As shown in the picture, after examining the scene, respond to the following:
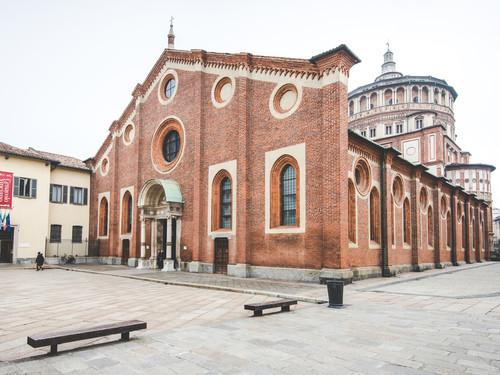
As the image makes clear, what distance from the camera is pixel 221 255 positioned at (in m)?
19.2

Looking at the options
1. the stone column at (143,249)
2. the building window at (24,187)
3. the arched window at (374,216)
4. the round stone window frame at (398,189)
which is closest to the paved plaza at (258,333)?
the arched window at (374,216)

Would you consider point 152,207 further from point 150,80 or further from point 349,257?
point 349,257

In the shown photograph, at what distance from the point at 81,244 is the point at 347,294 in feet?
81.0

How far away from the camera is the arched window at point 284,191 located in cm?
1658

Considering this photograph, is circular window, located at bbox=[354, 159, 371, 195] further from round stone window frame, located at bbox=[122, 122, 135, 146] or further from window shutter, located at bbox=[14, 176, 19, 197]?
window shutter, located at bbox=[14, 176, 19, 197]

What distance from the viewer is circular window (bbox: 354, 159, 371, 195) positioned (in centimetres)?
1775

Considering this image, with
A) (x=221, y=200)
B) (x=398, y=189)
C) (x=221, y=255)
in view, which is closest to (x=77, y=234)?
(x=221, y=200)

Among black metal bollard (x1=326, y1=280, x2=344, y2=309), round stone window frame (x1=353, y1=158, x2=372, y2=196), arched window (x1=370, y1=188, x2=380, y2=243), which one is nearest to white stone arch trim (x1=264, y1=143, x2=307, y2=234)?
round stone window frame (x1=353, y1=158, x2=372, y2=196)

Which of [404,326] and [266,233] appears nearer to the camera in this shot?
[404,326]

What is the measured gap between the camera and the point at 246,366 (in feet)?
16.2

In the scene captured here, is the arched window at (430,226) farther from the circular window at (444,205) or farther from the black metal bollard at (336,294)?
the black metal bollard at (336,294)

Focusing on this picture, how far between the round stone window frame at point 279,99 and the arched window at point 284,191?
2073mm

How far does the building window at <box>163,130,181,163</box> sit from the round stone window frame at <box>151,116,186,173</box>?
192mm

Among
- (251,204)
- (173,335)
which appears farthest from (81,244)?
(173,335)
